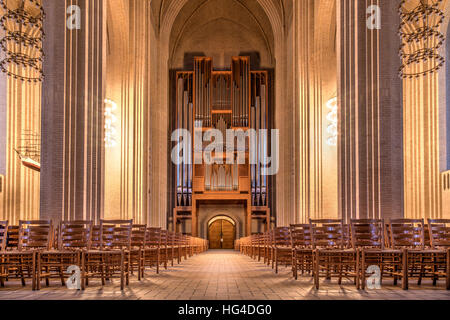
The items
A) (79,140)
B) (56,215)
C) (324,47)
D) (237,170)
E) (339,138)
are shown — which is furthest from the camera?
(237,170)

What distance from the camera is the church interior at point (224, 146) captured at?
6250mm

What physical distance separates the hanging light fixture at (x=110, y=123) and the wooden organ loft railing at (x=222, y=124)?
33.0ft

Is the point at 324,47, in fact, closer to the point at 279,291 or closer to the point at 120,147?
the point at 120,147

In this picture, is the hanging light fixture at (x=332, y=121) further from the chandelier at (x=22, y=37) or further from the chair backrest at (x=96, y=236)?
the chair backrest at (x=96, y=236)

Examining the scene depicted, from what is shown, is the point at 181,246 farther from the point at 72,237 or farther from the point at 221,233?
the point at 221,233

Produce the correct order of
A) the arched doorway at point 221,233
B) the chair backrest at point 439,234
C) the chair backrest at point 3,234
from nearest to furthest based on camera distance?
the chair backrest at point 3,234 → the chair backrest at point 439,234 → the arched doorway at point 221,233

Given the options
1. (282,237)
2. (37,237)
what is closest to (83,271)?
(37,237)

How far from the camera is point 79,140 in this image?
8781 mm

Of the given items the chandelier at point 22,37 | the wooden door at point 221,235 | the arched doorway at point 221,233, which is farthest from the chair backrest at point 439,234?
the wooden door at point 221,235

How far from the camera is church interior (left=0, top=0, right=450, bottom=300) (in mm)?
6250

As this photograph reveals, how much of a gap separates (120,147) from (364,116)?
10.2 metres

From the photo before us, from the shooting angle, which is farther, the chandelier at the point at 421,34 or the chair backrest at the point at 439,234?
the chandelier at the point at 421,34

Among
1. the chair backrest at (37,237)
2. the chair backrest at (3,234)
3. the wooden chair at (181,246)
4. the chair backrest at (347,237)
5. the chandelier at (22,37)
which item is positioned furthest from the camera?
the wooden chair at (181,246)
